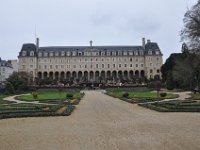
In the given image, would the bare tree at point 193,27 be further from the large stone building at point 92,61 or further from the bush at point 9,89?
the large stone building at point 92,61

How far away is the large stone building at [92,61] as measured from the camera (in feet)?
322

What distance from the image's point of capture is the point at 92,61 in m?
99.7

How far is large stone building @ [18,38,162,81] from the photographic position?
98062mm

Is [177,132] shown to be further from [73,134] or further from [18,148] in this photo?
[18,148]

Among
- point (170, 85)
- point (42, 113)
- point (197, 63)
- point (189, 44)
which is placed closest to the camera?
point (42, 113)

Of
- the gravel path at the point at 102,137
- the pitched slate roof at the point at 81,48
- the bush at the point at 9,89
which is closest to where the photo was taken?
the gravel path at the point at 102,137

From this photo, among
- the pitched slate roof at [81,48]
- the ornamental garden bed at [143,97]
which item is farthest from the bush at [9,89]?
the pitched slate roof at [81,48]

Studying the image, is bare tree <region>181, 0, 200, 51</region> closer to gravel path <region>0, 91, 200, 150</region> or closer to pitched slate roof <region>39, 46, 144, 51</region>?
gravel path <region>0, 91, 200, 150</region>

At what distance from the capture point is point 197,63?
3741 cm

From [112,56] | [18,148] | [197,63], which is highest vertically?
[112,56]

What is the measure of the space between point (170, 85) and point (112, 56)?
141 feet

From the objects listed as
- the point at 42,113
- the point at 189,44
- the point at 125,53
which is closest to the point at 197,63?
the point at 189,44

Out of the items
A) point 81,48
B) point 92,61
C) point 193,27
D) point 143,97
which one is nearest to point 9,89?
point 143,97

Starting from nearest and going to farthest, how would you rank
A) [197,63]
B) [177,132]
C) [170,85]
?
[177,132] < [197,63] < [170,85]
